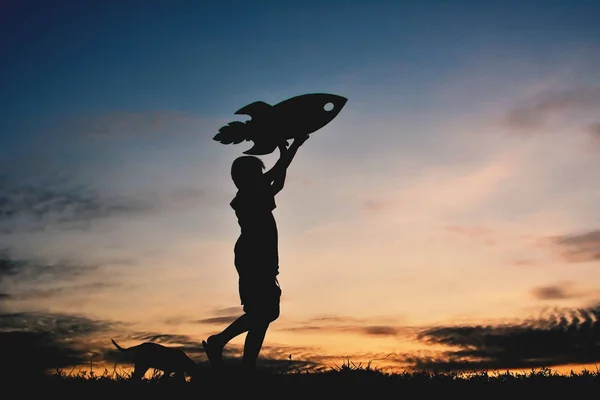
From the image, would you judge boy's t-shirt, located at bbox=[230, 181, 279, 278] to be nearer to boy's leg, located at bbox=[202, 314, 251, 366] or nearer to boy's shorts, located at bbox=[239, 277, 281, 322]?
boy's shorts, located at bbox=[239, 277, 281, 322]

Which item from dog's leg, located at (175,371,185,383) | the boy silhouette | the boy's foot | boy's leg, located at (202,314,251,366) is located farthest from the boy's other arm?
dog's leg, located at (175,371,185,383)

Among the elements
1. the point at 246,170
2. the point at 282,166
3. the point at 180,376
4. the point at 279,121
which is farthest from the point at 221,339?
the point at 279,121

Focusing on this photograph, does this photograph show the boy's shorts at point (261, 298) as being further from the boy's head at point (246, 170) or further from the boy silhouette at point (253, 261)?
the boy's head at point (246, 170)

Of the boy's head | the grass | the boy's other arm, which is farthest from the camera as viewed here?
the boy's other arm

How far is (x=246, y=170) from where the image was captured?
8.37m

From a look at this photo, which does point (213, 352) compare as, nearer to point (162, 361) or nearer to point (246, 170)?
point (162, 361)

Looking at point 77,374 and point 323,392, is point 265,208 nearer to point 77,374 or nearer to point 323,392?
point 323,392

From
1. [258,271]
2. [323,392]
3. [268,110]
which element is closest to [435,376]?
[323,392]

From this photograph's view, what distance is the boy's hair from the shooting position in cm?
837

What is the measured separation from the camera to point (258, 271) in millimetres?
8078

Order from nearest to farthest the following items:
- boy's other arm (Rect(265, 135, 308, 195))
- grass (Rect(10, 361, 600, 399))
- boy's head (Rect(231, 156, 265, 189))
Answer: grass (Rect(10, 361, 600, 399)) → boy's head (Rect(231, 156, 265, 189)) → boy's other arm (Rect(265, 135, 308, 195))

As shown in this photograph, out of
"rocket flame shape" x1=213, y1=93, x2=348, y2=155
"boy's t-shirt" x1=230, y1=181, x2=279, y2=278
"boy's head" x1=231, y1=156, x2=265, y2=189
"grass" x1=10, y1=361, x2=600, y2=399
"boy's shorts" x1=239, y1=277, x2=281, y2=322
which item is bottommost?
"grass" x1=10, y1=361, x2=600, y2=399

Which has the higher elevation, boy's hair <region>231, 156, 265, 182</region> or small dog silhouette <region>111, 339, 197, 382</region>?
boy's hair <region>231, 156, 265, 182</region>

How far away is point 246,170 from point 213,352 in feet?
7.73
